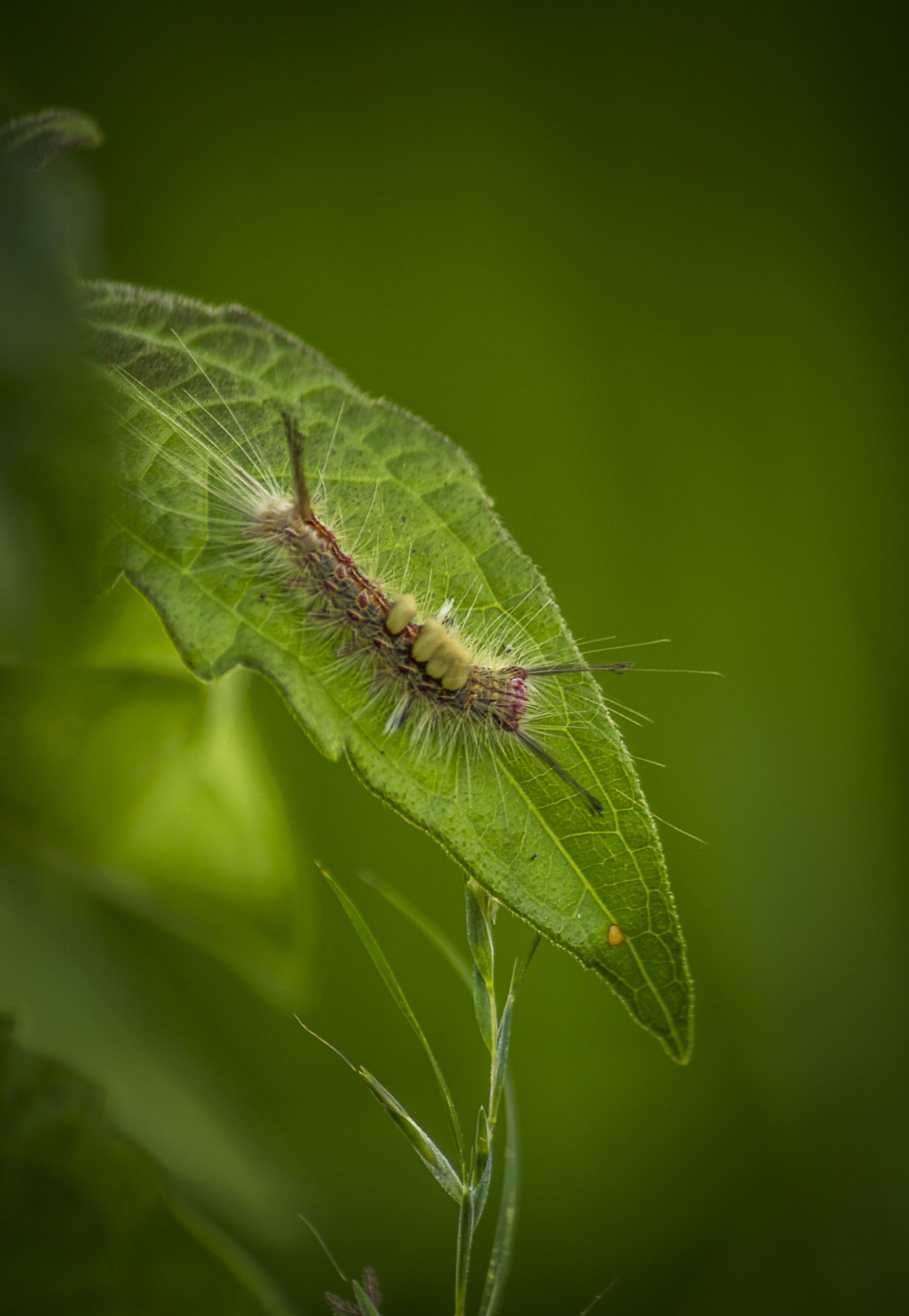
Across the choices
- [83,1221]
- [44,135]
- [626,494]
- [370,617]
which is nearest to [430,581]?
[370,617]

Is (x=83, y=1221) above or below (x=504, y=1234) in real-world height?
below

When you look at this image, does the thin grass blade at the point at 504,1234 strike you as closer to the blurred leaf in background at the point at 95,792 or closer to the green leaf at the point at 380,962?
the green leaf at the point at 380,962

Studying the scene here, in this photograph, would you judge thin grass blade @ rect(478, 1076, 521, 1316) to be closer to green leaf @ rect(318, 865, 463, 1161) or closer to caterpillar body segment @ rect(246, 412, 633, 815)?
green leaf @ rect(318, 865, 463, 1161)

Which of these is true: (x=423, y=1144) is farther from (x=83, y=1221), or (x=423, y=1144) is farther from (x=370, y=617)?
(x=370, y=617)

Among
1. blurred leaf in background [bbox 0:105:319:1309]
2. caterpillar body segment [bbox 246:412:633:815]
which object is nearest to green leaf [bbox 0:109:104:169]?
blurred leaf in background [bbox 0:105:319:1309]

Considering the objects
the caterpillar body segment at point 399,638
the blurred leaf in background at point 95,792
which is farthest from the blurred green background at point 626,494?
the caterpillar body segment at point 399,638

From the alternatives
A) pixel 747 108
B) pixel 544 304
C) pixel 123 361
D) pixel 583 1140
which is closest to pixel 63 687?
pixel 123 361
